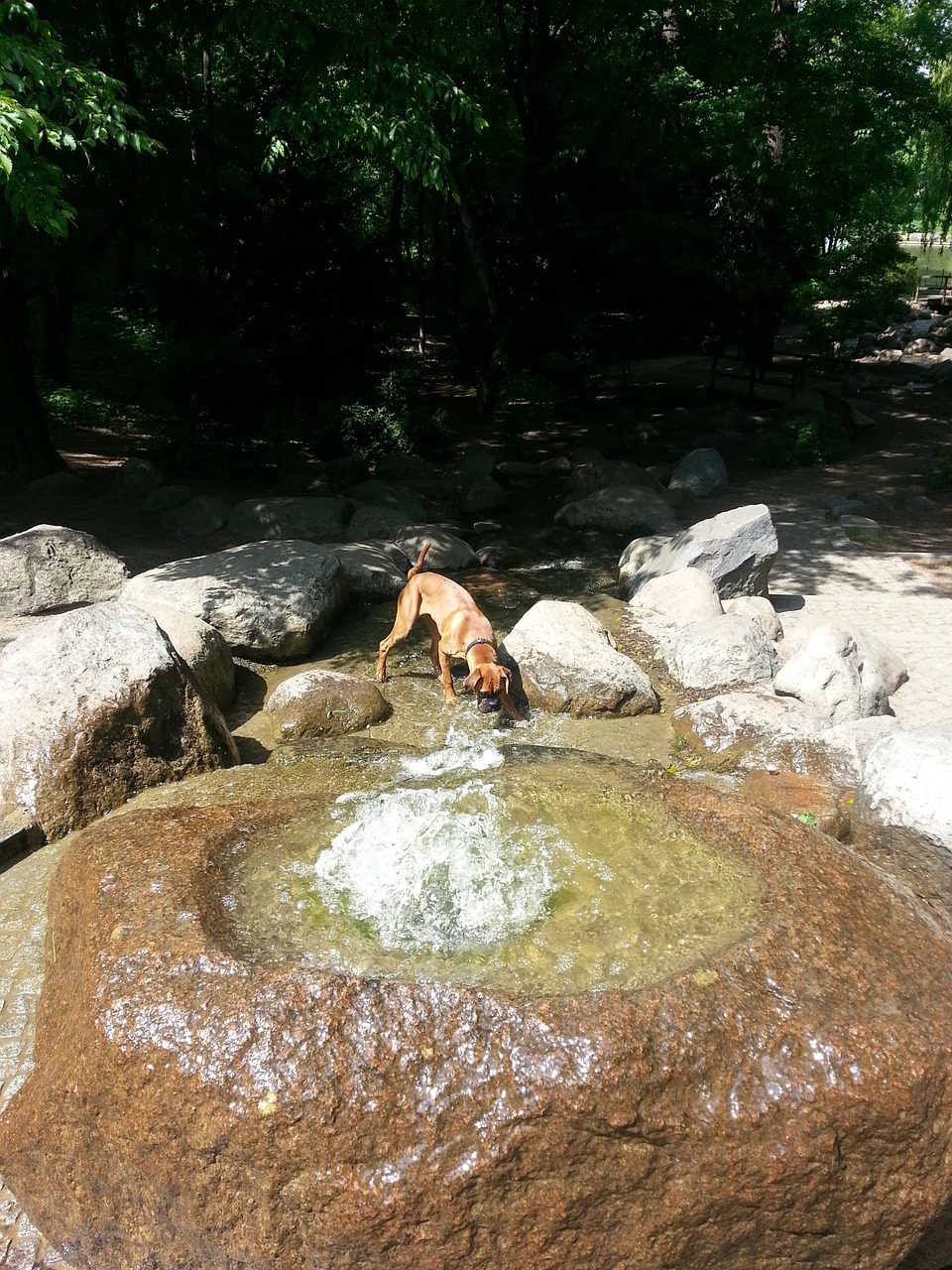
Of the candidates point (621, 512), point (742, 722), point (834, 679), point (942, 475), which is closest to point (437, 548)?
point (621, 512)

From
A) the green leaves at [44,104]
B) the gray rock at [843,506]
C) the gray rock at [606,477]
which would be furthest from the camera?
the gray rock at [606,477]

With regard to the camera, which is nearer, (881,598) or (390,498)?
(881,598)

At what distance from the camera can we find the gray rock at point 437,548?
1124 centimetres

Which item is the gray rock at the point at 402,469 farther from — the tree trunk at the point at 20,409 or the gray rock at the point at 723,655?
the gray rock at the point at 723,655

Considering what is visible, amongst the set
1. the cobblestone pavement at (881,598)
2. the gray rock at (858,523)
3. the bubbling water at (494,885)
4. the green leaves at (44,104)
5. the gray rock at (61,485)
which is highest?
the green leaves at (44,104)

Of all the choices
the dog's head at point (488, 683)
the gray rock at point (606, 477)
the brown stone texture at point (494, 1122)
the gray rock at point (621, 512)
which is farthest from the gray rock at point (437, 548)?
the brown stone texture at point (494, 1122)

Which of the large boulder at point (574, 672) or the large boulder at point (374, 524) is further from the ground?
the large boulder at point (374, 524)

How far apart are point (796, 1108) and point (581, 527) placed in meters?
10.2

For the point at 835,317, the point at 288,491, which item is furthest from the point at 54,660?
the point at 835,317

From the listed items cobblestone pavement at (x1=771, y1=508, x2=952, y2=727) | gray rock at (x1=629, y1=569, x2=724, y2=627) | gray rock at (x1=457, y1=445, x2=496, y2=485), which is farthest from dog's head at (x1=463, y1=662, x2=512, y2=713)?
gray rock at (x1=457, y1=445, x2=496, y2=485)

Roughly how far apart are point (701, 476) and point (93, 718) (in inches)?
412

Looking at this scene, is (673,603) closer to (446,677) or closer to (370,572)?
(446,677)

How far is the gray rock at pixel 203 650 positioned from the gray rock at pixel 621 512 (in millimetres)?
6198

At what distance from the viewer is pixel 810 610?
9906 mm
